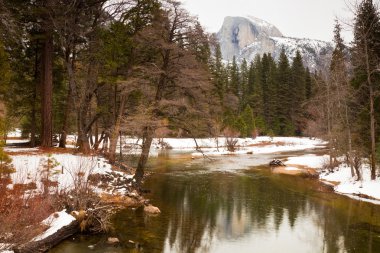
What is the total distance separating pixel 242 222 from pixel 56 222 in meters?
7.44

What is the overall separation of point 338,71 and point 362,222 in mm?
14257

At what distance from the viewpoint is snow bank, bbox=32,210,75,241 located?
11.5 metres

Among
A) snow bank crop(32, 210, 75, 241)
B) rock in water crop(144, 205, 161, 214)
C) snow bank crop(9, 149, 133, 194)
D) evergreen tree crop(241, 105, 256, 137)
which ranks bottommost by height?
rock in water crop(144, 205, 161, 214)

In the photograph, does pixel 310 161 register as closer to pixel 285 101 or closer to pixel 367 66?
pixel 367 66

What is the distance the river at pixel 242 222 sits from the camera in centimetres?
1277

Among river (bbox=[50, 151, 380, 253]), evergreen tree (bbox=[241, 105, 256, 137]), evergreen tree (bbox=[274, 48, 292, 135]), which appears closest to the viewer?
river (bbox=[50, 151, 380, 253])

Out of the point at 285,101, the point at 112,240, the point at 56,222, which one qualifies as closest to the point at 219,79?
the point at 285,101

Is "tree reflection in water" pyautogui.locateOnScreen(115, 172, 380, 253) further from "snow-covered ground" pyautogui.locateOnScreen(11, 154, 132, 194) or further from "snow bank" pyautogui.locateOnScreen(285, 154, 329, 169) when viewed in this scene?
"snow bank" pyautogui.locateOnScreen(285, 154, 329, 169)

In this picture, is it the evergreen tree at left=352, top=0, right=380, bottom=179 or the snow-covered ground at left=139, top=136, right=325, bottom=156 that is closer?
the evergreen tree at left=352, top=0, right=380, bottom=179

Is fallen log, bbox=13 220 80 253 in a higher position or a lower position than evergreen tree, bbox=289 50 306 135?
lower

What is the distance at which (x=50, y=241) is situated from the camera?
11.3m

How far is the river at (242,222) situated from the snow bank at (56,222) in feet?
1.71

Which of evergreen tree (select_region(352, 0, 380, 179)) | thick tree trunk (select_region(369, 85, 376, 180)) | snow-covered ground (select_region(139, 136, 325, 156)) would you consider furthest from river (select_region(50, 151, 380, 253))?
snow-covered ground (select_region(139, 136, 325, 156))

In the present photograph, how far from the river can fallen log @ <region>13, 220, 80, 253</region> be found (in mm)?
224
